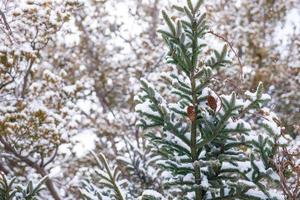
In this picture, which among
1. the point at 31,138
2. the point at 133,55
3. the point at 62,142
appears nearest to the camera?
the point at 31,138

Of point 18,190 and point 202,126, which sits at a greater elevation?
point 202,126

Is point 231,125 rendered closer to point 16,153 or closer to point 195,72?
point 195,72

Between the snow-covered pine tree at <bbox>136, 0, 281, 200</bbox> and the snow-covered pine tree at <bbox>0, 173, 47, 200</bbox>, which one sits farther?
the snow-covered pine tree at <bbox>0, 173, 47, 200</bbox>

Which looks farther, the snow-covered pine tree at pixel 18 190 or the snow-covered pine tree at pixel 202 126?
the snow-covered pine tree at pixel 18 190

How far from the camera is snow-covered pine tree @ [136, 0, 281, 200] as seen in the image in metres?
3.40

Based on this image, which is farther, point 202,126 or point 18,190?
point 18,190

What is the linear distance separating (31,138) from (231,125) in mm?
5051

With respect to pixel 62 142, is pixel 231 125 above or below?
below

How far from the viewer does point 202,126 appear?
358cm

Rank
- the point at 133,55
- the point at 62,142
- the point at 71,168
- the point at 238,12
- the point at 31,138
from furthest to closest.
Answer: the point at 238,12 → the point at 133,55 → the point at 71,168 → the point at 62,142 → the point at 31,138

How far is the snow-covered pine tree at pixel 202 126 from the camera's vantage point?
134 inches

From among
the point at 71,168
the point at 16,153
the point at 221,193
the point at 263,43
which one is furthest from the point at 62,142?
the point at 263,43

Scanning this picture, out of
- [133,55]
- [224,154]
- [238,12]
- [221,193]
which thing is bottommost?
[221,193]

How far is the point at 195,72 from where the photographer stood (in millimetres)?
3535
